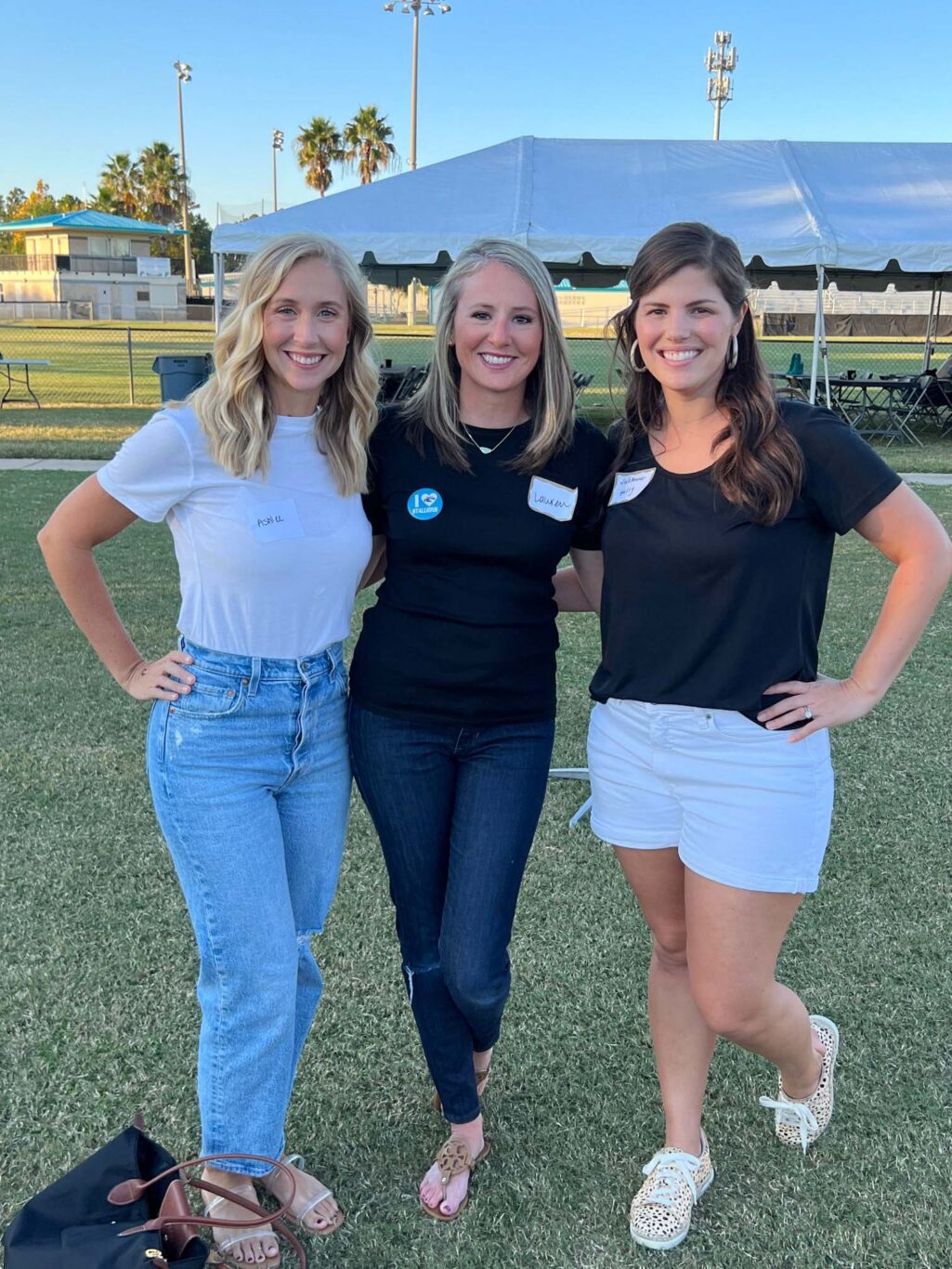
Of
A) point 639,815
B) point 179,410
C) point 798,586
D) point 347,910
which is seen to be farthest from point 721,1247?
point 179,410

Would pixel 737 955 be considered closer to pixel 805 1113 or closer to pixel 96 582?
pixel 805 1113

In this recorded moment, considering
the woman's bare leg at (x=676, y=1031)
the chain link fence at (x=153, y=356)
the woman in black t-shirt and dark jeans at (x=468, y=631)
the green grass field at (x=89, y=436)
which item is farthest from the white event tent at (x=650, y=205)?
the woman's bare leg at (x=676, y=1031)

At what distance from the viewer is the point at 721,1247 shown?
2.24m

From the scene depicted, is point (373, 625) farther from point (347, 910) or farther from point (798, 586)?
point (347, 910)

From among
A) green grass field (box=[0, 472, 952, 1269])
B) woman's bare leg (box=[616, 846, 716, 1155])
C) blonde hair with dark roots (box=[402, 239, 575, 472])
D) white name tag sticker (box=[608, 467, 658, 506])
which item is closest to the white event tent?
green grass field (box=[0, 472, 952, 1269])

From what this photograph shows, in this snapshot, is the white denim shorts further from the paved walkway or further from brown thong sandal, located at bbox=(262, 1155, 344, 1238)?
the paved walkway

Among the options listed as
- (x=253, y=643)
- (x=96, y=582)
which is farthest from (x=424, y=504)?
(x=96, y=582)

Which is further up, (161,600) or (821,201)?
(821,201)

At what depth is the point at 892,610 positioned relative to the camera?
7.02 ft

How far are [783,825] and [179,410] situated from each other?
1410mm

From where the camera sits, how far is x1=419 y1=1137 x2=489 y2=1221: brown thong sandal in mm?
2316

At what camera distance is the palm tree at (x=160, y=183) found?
78375 mm

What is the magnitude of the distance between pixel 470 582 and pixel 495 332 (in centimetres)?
52

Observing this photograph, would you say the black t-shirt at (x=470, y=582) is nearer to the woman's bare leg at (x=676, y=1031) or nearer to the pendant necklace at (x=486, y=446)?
the pendant necklace at (x=486, y=446)
